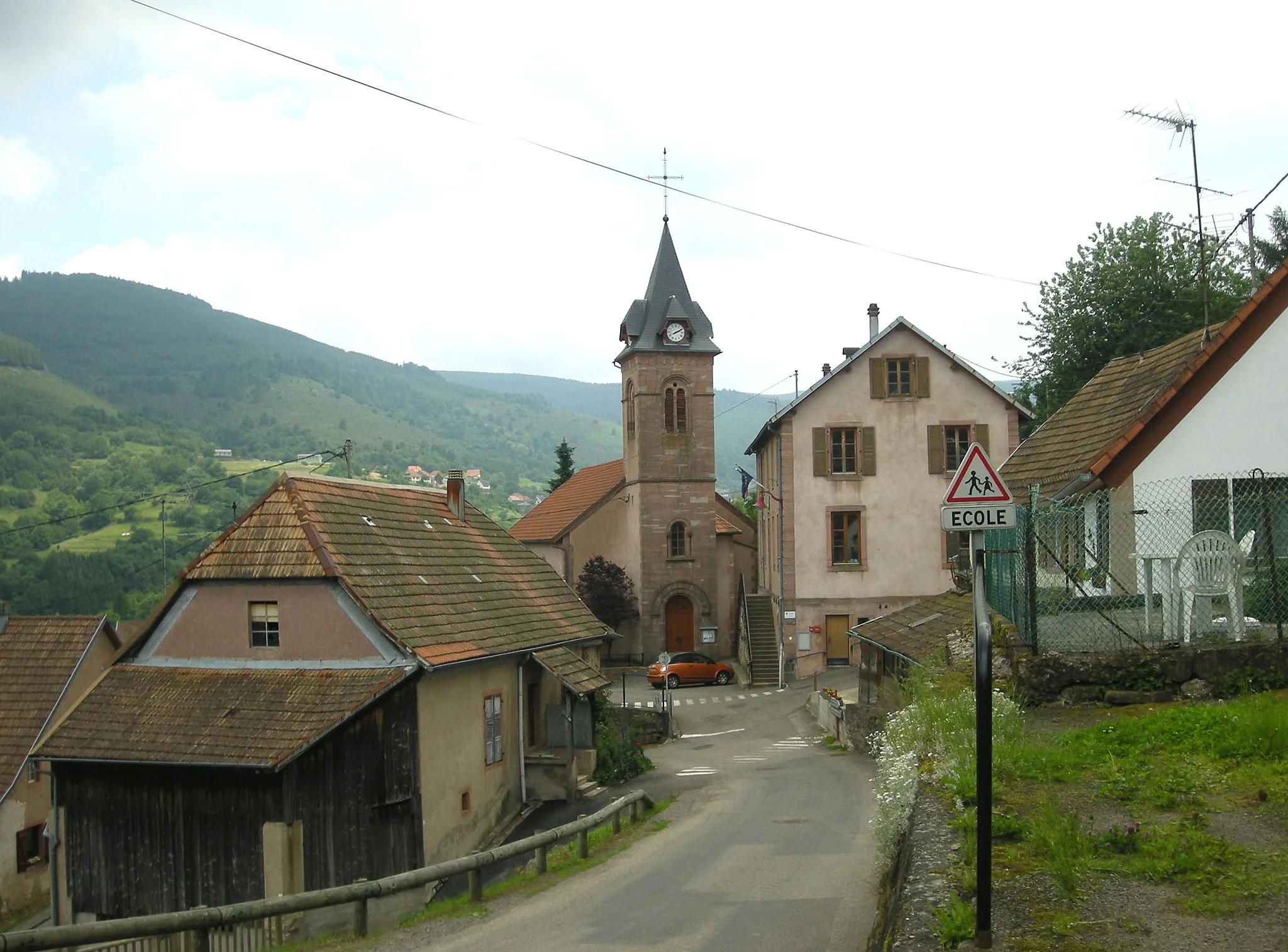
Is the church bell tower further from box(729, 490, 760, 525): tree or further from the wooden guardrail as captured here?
the wooden guardrail

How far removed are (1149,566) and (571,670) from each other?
13.6 metres

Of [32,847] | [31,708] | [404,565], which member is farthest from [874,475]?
[32,847]

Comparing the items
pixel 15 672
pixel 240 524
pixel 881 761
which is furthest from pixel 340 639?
pixel 15 672

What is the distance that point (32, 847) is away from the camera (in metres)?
27.9

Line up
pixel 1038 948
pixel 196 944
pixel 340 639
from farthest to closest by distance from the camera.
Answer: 1. pixel 340 639
2. pixel 196 944
3. pixel 1038 948

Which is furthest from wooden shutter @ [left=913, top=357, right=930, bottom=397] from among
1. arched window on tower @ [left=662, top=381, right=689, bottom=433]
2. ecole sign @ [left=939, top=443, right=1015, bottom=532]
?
ecole sign @ [left=939, top=443, right=1015, bottom=532]

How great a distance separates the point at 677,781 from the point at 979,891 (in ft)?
54.0

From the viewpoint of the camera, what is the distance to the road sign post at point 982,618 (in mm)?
5414

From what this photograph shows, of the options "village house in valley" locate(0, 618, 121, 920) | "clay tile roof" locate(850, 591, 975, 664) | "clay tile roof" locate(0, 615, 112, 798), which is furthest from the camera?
"clay tile roof" locate(0, 615, 112, 798)

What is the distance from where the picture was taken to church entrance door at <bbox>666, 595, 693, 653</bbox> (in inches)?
1843

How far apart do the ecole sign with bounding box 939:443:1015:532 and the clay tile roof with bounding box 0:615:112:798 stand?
26.8 metres

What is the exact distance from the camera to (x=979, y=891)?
18.0ft

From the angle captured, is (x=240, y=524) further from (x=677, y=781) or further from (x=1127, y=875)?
(x=1127, y=875)

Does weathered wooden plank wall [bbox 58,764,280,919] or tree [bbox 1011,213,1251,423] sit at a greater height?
tree [bbox 1011,213,1251,423]
